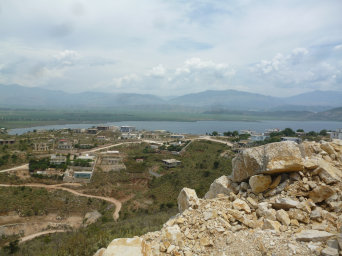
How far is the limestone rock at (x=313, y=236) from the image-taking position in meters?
4.42

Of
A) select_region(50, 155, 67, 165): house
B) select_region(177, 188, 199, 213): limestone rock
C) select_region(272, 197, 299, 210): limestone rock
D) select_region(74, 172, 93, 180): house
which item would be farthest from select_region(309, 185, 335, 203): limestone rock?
select_region(50, 155, 67, 165): house

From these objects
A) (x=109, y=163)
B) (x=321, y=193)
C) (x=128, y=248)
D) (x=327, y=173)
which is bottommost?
(x=109, y=163)

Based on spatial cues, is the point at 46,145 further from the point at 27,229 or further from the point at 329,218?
the point at 329,218

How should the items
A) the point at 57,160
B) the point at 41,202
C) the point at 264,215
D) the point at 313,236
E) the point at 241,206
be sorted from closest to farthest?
the point at 313,236, the point at 264,215, the point at 241,206, the point at 41,202, the point at 57,160

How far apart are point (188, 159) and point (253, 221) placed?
3564 centimetres

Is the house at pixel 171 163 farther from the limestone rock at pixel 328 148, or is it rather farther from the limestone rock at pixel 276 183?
the limestone rock at pixel 276 183

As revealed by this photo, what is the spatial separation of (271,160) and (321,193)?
1386mm

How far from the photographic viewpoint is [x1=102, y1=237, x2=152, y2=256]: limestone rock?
16.2 feet

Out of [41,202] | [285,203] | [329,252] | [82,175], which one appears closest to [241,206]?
[285,203]

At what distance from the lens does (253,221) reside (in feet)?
18.1

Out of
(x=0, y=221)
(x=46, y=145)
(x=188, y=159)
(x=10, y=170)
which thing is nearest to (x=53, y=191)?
(x=0, y=221)

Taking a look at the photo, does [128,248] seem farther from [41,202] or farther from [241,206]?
[41,202]

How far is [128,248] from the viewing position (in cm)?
505

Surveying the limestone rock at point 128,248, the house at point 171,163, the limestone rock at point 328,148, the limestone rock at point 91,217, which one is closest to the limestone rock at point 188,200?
the limestone rock at point 128,248
